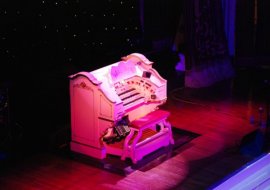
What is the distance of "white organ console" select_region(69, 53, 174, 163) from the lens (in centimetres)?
648

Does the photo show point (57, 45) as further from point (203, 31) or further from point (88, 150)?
point (203, 31)

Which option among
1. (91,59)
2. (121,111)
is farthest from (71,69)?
(121,111)

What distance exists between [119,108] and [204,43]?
4.39 m

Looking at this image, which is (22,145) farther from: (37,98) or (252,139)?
(252,139)

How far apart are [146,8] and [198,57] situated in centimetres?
272

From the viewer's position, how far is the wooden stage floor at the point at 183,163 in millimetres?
6062

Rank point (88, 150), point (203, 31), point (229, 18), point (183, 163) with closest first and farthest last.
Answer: point (183, 163) < point (88, 150) < point (203, 31) < point (229, 18)

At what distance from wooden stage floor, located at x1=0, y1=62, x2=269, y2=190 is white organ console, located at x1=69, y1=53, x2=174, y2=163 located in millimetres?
319

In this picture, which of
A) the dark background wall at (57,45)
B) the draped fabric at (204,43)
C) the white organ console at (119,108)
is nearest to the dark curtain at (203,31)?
the draped fabric at (204,43)

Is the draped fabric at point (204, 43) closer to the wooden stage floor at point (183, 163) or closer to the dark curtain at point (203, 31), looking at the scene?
the dark curtain at point (203, 31)

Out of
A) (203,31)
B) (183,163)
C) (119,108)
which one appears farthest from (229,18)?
(119,108)

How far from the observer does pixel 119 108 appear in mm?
6375

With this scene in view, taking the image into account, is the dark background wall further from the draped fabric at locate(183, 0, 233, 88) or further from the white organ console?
the draped fabric at locate(183, 0, 233, 88)

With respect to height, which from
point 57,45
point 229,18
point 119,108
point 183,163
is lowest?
point 183,163
